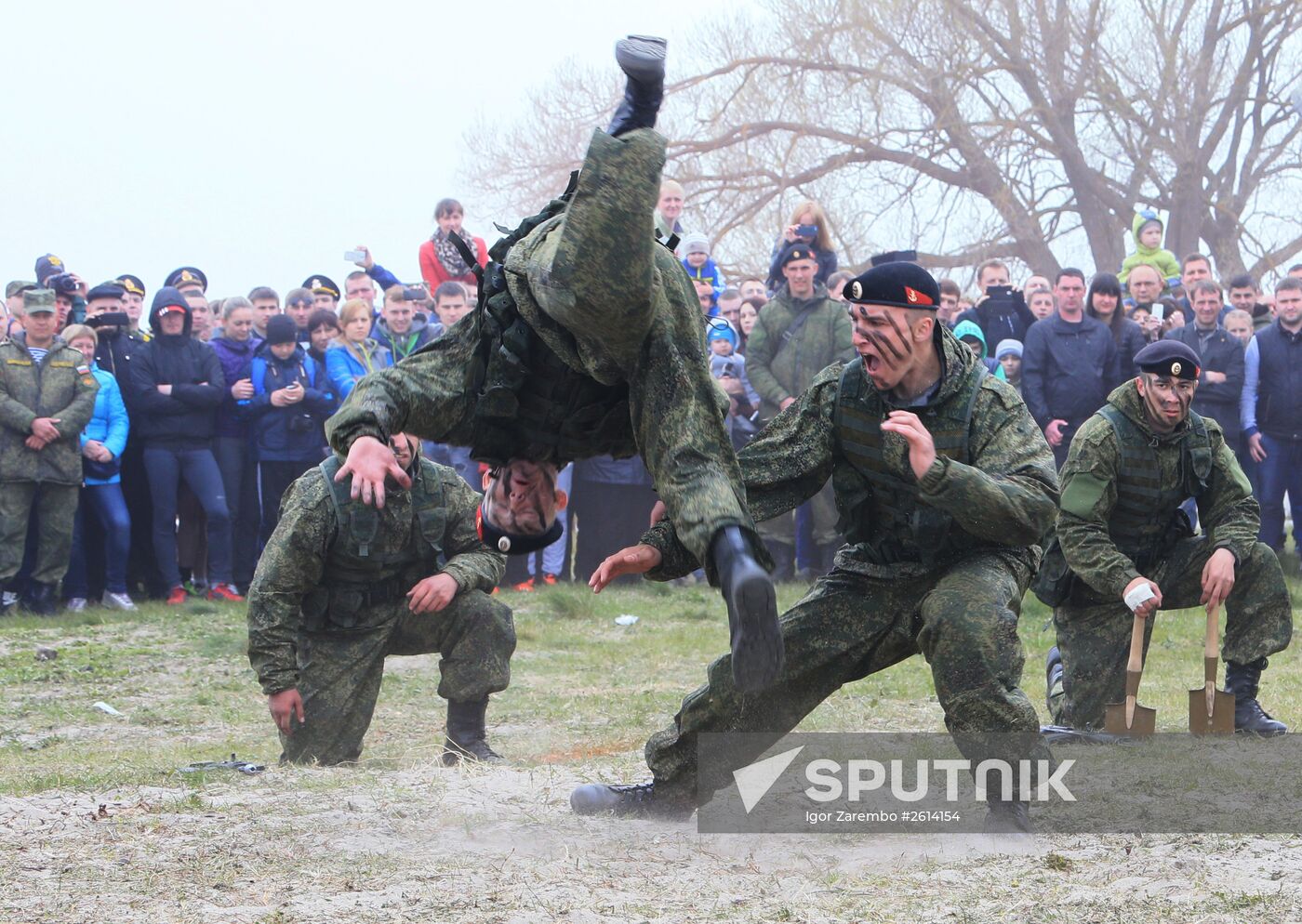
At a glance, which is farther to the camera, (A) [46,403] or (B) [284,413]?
(B) [284,413]

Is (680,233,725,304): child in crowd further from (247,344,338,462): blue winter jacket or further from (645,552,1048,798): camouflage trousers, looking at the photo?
(645,552,1048,798): camouflage trousers

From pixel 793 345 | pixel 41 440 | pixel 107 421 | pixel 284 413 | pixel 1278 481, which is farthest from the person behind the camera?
pixel 1278 481

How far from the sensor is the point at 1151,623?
295 inches

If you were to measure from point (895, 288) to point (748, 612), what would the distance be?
49.4 inches

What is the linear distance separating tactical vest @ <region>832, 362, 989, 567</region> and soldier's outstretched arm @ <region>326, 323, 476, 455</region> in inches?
50.3

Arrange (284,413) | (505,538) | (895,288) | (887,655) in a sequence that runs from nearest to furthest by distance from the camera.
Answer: (895,288) < (887,655) < (505,538) < (284,413)

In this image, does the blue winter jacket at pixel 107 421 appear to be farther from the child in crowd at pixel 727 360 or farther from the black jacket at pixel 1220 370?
the black jacket at pixel 1220 370

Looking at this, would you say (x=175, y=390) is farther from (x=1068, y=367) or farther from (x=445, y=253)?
(x=1068, y=367)

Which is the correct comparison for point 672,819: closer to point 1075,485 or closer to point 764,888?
point 764,888

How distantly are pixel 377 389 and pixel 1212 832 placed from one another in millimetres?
3051

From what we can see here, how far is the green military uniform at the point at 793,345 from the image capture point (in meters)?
11.2

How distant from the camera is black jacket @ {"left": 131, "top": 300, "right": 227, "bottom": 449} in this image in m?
10.8

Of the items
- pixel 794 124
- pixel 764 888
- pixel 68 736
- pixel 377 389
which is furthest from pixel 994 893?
pixel 794 124

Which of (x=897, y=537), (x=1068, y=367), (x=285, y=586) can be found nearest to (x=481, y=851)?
(x=897, y=537)
